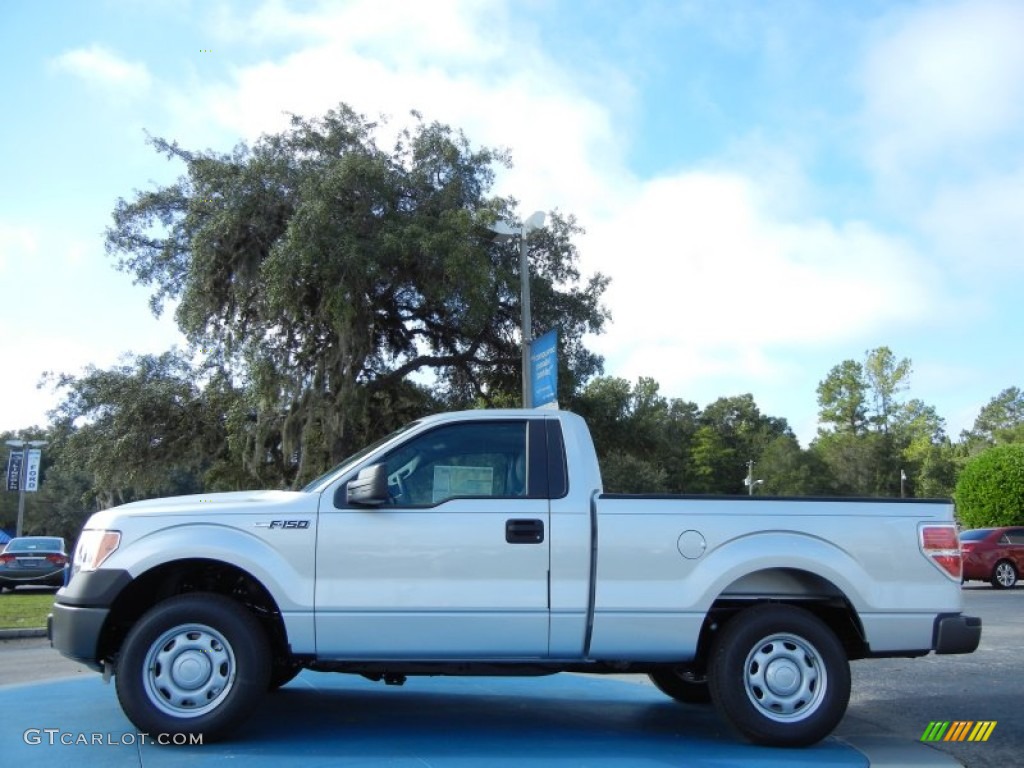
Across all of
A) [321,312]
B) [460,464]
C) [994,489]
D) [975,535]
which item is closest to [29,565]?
[321,312]

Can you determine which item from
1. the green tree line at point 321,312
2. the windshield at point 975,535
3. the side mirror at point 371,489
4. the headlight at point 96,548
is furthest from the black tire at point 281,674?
the windshield at point 975,535

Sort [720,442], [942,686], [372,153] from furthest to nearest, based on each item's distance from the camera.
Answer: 1. [720,442]
2. [372,153]
3. [942,686]

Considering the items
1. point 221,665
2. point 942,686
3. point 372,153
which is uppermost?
point 372,153

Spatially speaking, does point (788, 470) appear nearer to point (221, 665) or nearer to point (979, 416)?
point (979, 416)

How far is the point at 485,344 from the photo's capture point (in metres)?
23.1

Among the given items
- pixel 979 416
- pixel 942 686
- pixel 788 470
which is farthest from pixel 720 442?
pixel 942 686

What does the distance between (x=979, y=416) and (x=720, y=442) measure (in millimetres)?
31191

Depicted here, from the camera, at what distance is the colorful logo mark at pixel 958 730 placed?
6273mm

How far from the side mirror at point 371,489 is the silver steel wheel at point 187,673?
1.09 metres

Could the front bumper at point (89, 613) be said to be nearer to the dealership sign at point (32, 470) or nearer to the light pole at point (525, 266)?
Answer: the light pole at point (525, 266)

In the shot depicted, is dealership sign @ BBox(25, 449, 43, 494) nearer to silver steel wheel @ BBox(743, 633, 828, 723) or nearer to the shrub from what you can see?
silver steel wheel @ BBox(743, 633, 828, 723)

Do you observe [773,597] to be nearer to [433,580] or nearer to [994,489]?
[433,580]

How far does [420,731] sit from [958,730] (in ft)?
11.7

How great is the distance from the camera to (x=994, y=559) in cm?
2116
